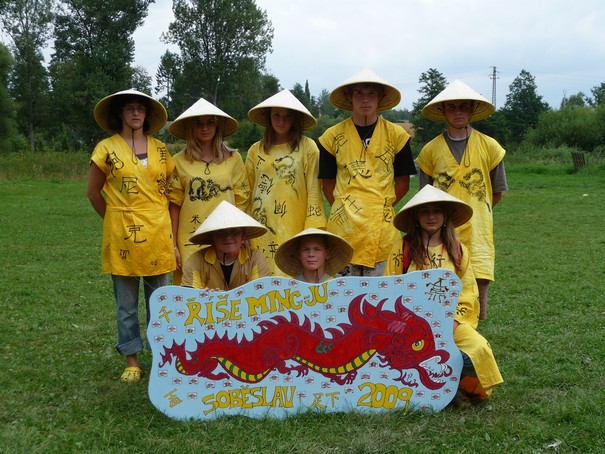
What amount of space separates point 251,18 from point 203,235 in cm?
4070

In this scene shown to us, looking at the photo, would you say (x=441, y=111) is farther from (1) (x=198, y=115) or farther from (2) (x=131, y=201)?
(2) (x=131, y=201)

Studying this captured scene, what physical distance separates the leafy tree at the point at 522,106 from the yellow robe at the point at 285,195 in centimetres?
5001

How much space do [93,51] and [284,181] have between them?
117ft

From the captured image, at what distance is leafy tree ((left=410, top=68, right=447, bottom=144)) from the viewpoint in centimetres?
4044

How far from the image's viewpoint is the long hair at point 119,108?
186 inches

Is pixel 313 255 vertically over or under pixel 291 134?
under

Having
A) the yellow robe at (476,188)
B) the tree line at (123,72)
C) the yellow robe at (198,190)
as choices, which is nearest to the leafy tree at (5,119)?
the tree line at (123,72)

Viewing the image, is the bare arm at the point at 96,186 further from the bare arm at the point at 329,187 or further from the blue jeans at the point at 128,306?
the bare arm at the point at 329,187

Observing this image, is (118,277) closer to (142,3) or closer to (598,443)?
(598,443)

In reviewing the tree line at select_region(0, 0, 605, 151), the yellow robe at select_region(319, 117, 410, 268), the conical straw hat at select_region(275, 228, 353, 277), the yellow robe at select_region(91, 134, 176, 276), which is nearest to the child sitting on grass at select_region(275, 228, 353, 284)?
the conical straw hat at select_region(275, 228, 353, 277)

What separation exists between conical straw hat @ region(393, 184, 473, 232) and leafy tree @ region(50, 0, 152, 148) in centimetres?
3394

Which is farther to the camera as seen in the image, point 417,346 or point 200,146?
point 200,146

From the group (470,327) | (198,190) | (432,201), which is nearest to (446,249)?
(432,201)

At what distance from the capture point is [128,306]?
15.8 feet
